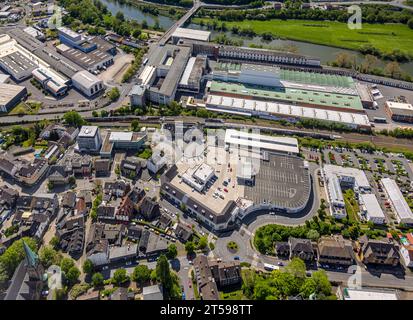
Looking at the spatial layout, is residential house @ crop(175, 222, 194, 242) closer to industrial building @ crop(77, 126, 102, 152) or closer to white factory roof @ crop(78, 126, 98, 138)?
industrial building @ crop(77, 126, 102, 152)

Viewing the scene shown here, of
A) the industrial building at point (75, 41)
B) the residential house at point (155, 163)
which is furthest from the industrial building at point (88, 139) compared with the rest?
the industrial building at point (75, 41)

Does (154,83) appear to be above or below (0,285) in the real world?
above

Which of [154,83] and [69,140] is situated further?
[154,83]

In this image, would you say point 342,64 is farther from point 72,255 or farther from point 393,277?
point 72,255

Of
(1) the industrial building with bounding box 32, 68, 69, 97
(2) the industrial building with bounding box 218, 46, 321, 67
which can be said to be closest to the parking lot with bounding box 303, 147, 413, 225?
(2) the industrial building with bounding box 218, 46, 321, 67

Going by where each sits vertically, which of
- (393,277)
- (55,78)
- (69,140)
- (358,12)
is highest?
(358,12)

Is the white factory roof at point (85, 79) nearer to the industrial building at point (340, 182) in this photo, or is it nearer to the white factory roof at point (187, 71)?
the white factory roof at point (187, 71)

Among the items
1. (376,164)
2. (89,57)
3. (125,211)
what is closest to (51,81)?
(89,57)
